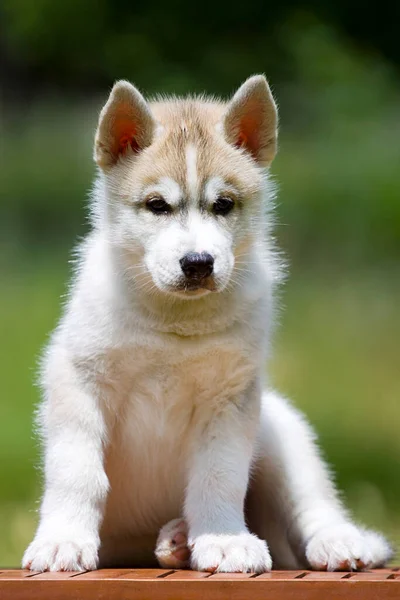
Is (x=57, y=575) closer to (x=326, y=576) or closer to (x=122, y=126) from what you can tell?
(x=326, y=576)

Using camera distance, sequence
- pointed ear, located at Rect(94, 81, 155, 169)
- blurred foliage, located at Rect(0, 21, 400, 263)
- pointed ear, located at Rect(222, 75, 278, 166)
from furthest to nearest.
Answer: blurred foliage, located at Rect(0, 21, 400, 263) < pointed ear, located at Rect(222, 75, 278, 166) < pointed ear, located at Rect(94, 81, 155, 169)

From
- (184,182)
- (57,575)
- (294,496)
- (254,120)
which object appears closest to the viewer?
(57,575)

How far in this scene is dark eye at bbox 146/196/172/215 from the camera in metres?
3.84

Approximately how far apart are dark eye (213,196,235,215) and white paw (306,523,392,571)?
1.11 metres

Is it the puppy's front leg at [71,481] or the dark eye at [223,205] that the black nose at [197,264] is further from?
the puppy's front leg at [71,481]

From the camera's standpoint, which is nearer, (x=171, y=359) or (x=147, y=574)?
(x=147, y=574)

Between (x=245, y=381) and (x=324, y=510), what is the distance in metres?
0.59

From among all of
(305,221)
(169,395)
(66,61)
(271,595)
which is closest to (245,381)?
(169,395)

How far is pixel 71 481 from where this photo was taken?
370 cm

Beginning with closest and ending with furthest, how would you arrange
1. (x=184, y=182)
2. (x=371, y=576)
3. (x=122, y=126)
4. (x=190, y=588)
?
(x=190, y=588) → (x=371, y=576) → (x=184, y=182) → (x=122, y=126)

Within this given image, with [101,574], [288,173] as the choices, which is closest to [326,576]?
[101,574]

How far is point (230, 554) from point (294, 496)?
2.24 feet

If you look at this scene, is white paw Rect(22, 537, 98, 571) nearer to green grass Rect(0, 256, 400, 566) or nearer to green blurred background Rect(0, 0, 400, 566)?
green grass Rect(0, 256, 400, 566)

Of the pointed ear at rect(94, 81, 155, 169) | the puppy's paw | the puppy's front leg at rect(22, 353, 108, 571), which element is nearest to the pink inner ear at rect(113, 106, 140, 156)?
the pointed ear at rect(94, 81, 155, 169)
